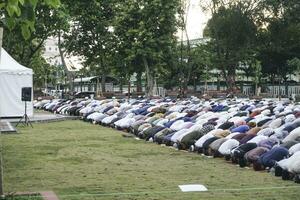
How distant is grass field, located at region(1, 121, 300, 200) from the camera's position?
31.5 ft

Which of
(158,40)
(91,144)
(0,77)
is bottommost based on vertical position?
(91,144)

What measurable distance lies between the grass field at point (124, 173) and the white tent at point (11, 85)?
435 inches

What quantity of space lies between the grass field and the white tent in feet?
36.3

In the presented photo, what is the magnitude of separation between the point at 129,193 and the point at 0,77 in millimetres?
20998

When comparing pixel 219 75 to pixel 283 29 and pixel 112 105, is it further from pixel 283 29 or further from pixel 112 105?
pixel 112 105

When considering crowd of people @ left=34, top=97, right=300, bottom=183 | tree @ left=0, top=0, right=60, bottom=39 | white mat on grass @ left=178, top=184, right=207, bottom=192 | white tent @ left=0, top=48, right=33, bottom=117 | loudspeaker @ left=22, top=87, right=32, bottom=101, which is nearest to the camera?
tree @ left=0, top=0, right=60, bottom=39

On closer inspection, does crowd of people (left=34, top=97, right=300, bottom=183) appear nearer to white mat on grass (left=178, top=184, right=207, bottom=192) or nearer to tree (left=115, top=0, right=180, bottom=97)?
white mat on grass (left=178, top=184, right=207, bottom=192)

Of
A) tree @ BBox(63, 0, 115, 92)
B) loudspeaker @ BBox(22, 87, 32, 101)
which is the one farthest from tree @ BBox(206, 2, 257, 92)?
loudspeaker @ BBox(22, 87, 32, 101)

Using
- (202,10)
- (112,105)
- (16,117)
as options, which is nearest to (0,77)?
(16,117)

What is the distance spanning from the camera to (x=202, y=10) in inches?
2346

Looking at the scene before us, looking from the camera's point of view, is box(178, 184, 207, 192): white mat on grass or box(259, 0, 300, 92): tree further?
box(259, 0, 300, 92): tree

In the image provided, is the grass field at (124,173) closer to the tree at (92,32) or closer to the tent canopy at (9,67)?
the tent canopy at (9,67)

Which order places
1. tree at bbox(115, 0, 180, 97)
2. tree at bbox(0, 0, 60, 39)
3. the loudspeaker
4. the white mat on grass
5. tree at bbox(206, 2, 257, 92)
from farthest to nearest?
1. tree at bbox(206, 2, 257, 92)
2. tree at bbox(115, 0, 180, 97)
3. the loudspeaker
4. the white mat on grass
5. tree at bbox(0, 0, 60, 39)

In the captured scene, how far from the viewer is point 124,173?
1199cm
